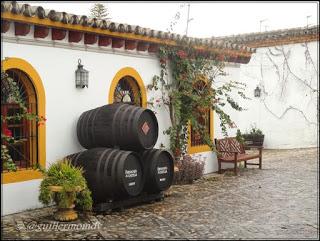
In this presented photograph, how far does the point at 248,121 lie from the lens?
60.5 feet

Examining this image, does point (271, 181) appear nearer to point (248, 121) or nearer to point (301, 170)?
point (301, 170)

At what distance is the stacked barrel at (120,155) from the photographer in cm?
736

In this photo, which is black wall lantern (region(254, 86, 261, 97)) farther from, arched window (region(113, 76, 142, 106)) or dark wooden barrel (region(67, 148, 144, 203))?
dark wooden barrel (region(67, 148, 144, 203))

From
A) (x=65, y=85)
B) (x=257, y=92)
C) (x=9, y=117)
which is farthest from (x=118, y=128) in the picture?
(x=257, y=92)

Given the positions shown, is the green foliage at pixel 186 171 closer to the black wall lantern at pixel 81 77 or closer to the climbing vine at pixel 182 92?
the climbing vine at pixel 182 92

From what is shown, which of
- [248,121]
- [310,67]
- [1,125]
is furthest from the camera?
[248,121]

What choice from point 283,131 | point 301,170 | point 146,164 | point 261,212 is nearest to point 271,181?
point 301,170

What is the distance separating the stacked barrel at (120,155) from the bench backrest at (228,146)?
11.7 ft

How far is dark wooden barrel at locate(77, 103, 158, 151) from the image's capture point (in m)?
7.75

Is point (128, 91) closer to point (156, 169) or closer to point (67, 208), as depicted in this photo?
point (156, 169)

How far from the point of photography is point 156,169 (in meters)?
8.05

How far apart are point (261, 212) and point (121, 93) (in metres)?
3.83

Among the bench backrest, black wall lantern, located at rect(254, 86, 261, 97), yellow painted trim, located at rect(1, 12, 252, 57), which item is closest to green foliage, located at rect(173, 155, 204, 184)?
the bench backrest

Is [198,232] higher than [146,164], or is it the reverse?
[146,164]
